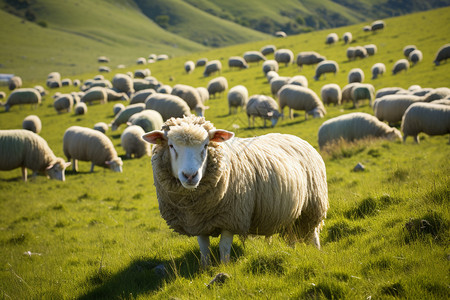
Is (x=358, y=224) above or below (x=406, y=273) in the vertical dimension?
below

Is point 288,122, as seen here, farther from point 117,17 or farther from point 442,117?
point 117,17

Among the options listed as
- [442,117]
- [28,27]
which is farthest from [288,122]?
[28,27]

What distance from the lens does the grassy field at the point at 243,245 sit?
10.1 feet

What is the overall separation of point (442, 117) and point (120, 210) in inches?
468

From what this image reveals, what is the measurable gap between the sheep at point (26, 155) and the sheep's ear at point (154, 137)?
12.2 meters

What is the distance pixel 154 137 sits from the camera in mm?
4227

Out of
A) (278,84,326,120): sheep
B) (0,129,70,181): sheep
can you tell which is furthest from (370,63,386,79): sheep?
(0,129,70,181): sheep

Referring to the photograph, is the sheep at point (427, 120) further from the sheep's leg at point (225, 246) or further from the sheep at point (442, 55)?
the sheep at point (442, 55)

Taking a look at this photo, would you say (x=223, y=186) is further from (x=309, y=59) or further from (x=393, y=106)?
(x=309, y=59)

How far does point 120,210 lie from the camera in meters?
9.91

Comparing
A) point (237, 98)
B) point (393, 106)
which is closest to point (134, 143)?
point (237, 98)

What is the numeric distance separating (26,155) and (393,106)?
16.6 metres

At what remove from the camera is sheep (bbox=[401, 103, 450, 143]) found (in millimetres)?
13005

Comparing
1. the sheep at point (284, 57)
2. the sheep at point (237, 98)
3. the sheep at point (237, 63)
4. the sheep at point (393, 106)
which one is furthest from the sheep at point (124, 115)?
the sheep at point (284, 57)
